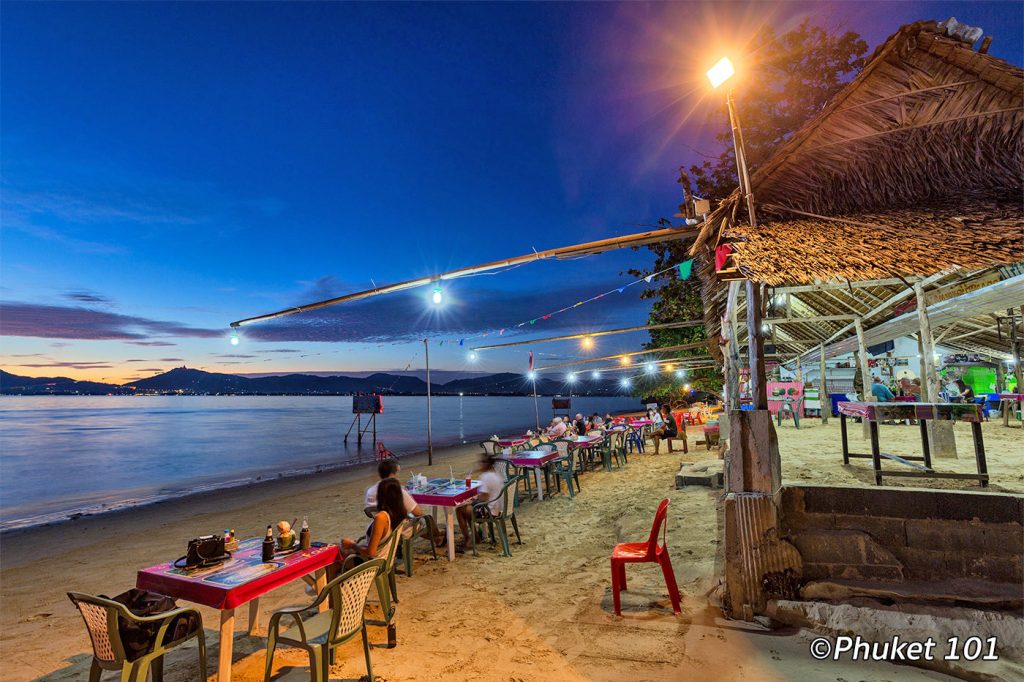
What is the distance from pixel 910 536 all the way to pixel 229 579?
5.20m

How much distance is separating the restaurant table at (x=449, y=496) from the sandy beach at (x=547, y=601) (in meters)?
0.41

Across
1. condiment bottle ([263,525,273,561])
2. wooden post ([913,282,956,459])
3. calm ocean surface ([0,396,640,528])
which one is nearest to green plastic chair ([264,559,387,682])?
condiment bottle ([263,525,273,561])

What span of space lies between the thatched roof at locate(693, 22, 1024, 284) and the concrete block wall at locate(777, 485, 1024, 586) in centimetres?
210

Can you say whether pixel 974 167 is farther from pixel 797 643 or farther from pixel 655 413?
pixel 655 413

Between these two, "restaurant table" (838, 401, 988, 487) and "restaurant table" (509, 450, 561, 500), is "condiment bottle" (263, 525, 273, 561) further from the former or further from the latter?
"restaurant table" (838, 401, 988, 487)

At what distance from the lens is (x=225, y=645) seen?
3.01m

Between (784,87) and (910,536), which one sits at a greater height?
(784,87)

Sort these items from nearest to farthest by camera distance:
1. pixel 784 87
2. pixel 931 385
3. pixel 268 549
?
pixel 268 549 < pixel 931 385 < pixel 784 87

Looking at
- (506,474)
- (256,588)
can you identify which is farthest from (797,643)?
(506,474)

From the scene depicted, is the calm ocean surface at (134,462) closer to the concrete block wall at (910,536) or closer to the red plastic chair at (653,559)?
the red plastic chair at (653,559)

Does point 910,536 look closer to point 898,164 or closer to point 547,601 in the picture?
point 547,601

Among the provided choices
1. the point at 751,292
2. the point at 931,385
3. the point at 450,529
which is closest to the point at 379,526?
the point at 450,529

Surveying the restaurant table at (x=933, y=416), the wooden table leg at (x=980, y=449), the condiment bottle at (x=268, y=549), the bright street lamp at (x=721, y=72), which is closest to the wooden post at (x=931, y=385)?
the restaurant table at (x=933, y=416)

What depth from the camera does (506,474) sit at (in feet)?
27.7
